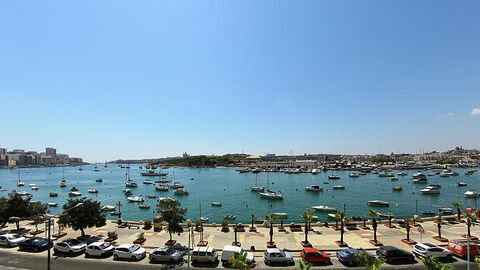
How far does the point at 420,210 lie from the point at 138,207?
7776cm

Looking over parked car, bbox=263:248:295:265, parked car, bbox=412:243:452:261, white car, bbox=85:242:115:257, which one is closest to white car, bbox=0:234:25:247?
white car, bbox=85:242:115:257

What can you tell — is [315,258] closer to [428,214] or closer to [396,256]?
[396,256]

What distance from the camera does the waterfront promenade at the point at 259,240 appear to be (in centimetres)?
2300

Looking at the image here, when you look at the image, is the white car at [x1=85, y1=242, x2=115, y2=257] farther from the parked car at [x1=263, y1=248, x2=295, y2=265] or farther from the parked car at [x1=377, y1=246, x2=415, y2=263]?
the parked car at [x1=377, y1=246, x2=415, y2=263]

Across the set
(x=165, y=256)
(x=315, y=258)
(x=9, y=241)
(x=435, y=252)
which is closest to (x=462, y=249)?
(x=435, y=252)

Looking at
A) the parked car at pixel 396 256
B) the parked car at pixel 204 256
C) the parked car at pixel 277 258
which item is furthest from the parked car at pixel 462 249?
the parked car at pixel 204 256

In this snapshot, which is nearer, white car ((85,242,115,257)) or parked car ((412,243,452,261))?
parked car ((412,243,452,261))

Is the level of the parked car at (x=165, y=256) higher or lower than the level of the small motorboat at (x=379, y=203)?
higher

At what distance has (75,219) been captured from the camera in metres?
30.5

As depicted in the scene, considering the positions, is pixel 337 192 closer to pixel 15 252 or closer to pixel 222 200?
pixel 222 200

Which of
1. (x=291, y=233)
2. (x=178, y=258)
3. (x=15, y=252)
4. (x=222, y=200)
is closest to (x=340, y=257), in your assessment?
(x=291, y=233)

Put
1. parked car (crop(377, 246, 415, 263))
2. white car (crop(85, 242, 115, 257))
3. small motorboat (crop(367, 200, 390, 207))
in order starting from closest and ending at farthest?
1. parked car (crop(377, 246, 415, 263))
2. white car (crop(85, 242, 115, 257))
3. small motorboat (crop(367, 200, 390, 207))

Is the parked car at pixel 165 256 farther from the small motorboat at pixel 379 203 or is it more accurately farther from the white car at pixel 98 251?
the small motorboat at pixel 379 203

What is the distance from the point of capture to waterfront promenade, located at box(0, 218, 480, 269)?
23.0 m
